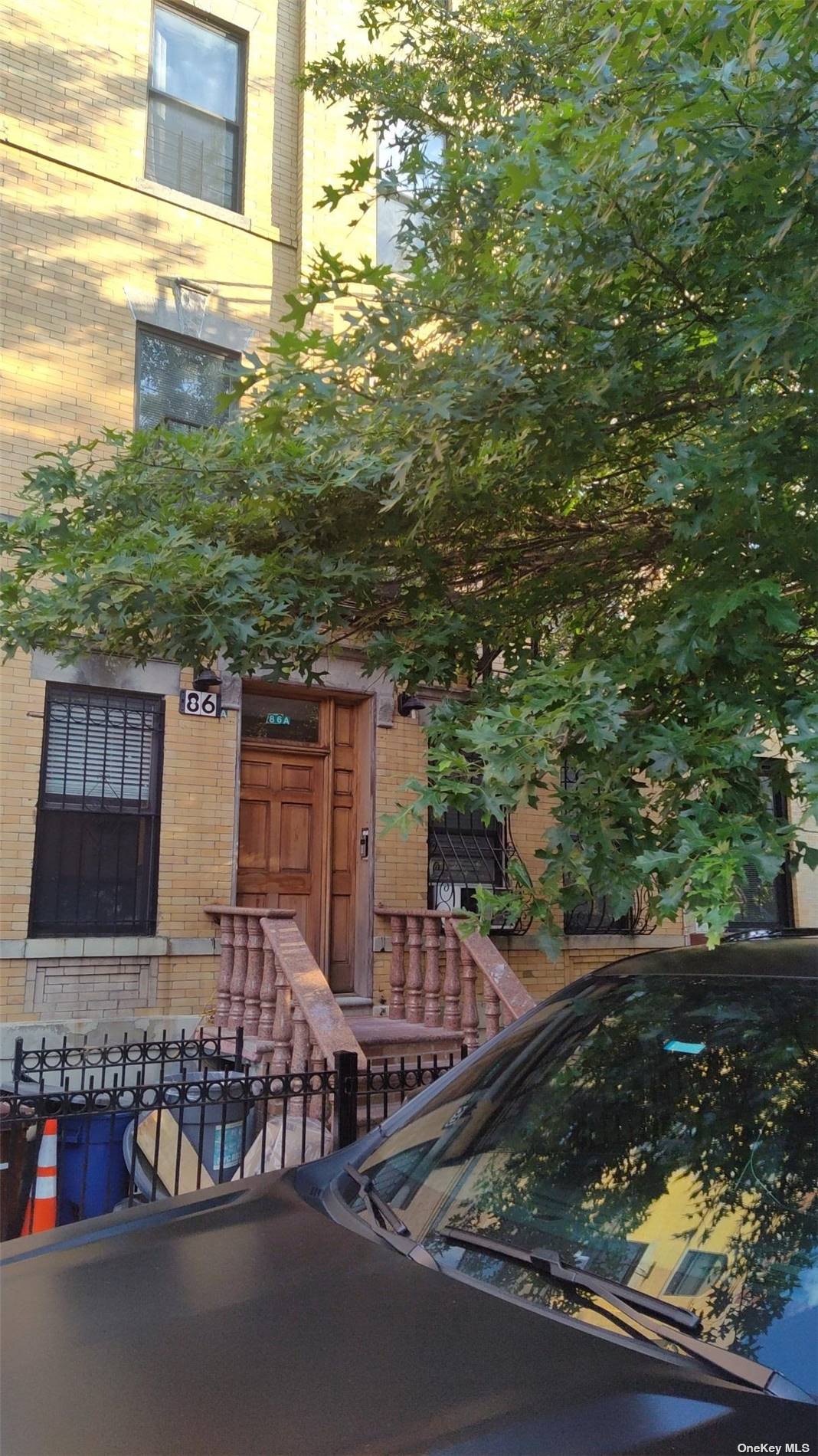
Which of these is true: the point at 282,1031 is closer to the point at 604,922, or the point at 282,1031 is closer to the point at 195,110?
the point at 604,922

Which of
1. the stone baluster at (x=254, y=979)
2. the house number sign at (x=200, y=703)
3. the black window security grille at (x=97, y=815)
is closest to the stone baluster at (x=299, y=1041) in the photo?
the stone baluster at (x=254, y=979)

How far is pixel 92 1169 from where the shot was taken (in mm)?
6383

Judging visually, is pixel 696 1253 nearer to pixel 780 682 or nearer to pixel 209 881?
pixel 780 682

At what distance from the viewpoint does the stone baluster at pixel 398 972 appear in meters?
8.58

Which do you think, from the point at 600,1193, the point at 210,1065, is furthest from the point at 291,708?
the point at 600,1193

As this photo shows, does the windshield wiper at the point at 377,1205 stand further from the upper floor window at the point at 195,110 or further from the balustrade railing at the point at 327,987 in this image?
the upper floor window at the point at 195,110

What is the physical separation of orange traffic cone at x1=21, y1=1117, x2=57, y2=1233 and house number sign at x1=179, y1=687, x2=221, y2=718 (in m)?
4.05

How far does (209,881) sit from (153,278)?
530 cm

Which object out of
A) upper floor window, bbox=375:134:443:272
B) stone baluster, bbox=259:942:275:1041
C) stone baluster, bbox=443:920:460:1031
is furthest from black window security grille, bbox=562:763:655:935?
upper floor window, bbox=375:134:443:272

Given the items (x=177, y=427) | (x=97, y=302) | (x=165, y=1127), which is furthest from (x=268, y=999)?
(x=97, y=302)

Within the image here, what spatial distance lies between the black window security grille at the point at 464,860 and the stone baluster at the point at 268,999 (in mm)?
2794

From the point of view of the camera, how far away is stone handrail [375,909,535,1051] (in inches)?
292

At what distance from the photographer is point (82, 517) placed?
516 centimetres

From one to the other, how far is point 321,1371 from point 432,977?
21.4 ft
